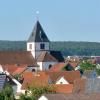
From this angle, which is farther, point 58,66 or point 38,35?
point 38,35

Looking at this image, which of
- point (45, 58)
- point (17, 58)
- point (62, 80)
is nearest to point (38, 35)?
point (45, 58)

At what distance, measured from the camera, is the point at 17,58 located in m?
96.1

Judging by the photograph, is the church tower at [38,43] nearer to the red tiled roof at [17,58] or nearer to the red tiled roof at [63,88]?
the red tiled roof at [17,58]

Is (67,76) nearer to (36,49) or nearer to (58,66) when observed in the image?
(58,66)

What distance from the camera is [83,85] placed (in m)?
50.8

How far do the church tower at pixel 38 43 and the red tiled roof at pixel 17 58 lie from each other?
0.73 meters

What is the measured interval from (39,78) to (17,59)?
36.3 meters

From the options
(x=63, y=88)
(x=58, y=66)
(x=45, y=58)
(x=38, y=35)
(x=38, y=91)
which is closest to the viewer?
(x=38, y=91)

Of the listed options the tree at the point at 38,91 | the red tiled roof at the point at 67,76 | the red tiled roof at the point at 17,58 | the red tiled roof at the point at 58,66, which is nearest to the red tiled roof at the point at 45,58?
the red tiled roof at the point at 17,58

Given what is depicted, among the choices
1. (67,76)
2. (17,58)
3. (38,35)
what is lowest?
(67,76)

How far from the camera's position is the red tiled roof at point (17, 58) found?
3738 inches

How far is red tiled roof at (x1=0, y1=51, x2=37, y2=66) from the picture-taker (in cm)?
9494

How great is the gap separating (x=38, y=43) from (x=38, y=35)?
1.58 m

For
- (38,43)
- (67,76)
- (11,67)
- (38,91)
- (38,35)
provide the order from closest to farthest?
(38,91), (67,76), (11,67), (38,43), (38,35)
